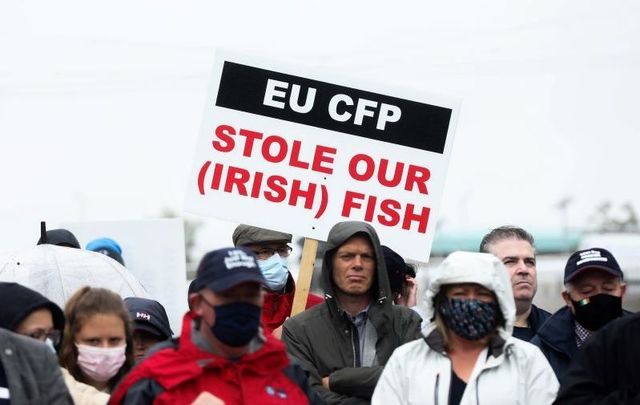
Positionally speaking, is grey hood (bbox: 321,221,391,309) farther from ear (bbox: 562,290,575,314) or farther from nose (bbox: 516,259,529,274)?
nose (bbox: 516,259,529,274)

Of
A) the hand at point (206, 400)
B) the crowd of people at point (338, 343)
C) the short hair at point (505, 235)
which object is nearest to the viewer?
the hand at point (206, 400)

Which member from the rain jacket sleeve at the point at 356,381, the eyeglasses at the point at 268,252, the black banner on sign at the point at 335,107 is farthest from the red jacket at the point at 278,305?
the rain jacket sleeve at the point at 356,381

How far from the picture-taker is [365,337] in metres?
8.18

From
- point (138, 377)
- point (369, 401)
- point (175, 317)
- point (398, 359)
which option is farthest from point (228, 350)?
point (175, 317)

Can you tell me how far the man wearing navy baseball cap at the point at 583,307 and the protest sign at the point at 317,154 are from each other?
1203 mm

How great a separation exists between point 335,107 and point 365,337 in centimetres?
198

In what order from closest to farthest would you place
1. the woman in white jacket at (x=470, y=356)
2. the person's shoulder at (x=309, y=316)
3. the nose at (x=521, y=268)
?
the woman in white jacket at (x=470, y=356) < the person's shoulder at (x=309, y=316) < the nose at (x=521, y=268)

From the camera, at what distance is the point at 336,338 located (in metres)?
8.12

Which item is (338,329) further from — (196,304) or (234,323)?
(234,323)

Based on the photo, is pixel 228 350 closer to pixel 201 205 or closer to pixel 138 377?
pixel 138 377

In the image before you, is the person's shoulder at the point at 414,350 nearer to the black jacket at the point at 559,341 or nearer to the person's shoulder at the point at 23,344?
the black jacket at the point at 559,341

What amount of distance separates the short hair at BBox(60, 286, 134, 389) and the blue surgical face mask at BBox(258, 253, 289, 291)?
235 centimetres

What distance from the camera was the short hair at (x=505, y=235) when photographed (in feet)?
30.9

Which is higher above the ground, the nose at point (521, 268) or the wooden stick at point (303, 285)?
the nose at point (521, 268)
